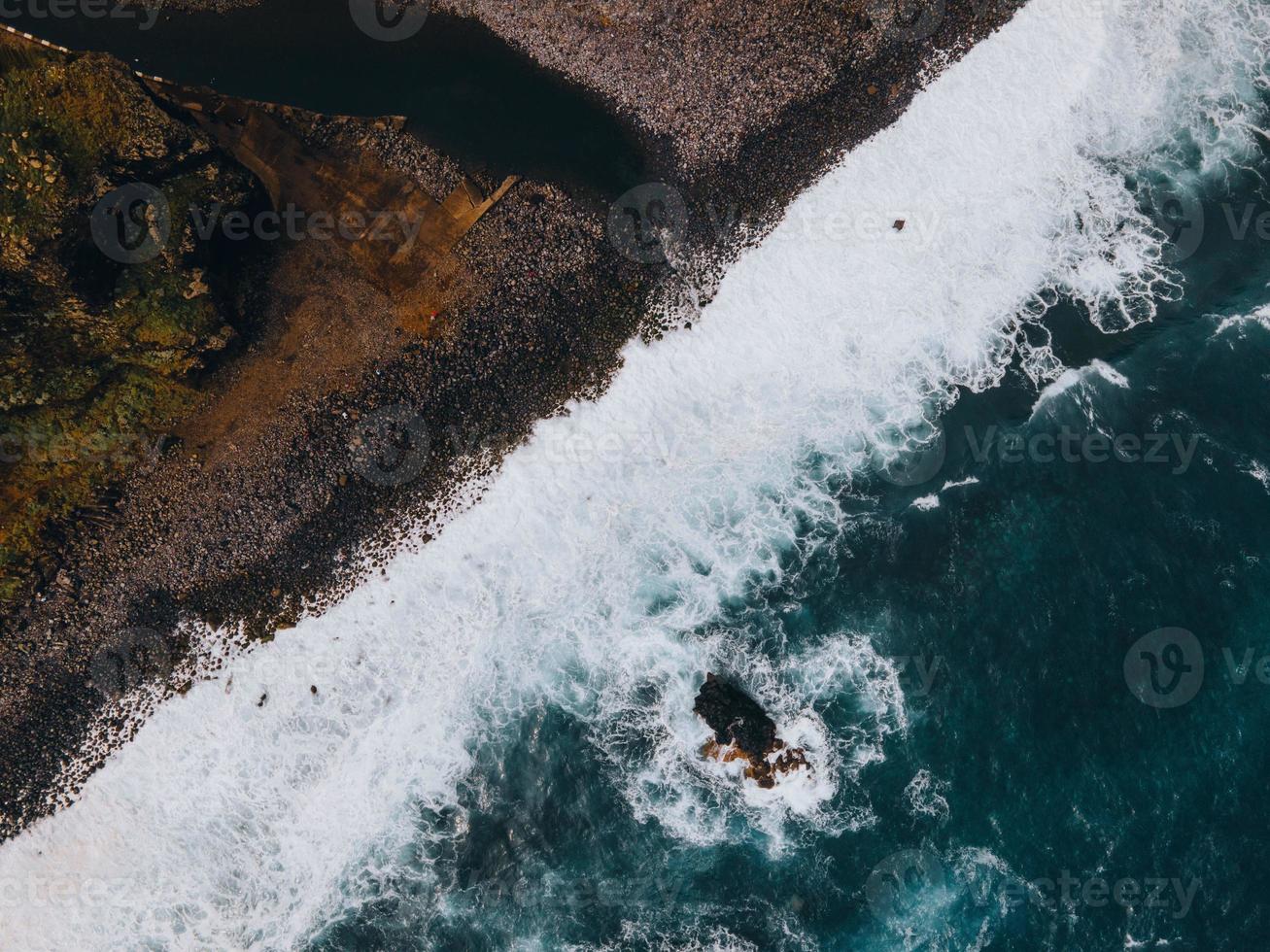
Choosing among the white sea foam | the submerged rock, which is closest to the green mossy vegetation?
the white sea foam

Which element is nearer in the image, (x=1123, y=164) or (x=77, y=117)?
(x=77, y=117)

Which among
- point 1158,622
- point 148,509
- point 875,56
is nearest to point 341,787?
point 148,509

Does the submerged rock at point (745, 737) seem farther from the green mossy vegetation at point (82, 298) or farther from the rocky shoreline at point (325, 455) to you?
the green mossy vegetation at point (82, 298)

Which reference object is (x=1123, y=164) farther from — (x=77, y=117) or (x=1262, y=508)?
(x=77, y=117)

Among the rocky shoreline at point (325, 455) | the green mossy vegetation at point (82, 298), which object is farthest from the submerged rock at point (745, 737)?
the green mossy vegetation at point (82, 298)

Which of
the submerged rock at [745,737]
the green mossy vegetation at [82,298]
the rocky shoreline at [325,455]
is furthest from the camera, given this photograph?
the rocky shoreline at [325,455]

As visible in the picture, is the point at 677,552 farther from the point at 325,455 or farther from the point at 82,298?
the point at 82,298

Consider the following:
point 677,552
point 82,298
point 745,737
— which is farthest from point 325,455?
point 745,737

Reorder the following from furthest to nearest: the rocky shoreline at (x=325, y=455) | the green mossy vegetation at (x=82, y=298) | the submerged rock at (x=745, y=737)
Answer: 1. the rocky shoreline at (x=325, y=455)
2. the submerged rock at (x=745, y=737)
3. the green mossy vegetation at (x=82, y=298)
